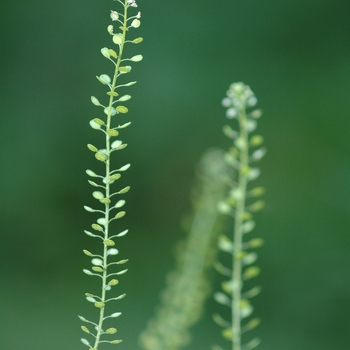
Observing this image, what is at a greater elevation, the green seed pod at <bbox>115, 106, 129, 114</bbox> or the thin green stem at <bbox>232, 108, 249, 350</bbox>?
the green seed pod at <bbox>115, 106, 129, 114</bbox>

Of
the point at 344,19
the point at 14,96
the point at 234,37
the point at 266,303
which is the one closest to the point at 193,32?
the point at 234,37

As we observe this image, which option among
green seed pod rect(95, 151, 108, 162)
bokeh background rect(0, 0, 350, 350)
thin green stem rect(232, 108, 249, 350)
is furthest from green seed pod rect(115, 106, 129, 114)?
bokeh background rect(0, 0, 350, 350)

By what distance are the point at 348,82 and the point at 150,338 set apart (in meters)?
2.53

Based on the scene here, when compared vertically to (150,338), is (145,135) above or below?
above

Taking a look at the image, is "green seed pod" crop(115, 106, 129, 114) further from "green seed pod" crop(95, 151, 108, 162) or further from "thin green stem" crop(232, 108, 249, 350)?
"thin green stem" crop(232, 108, 249, 350)

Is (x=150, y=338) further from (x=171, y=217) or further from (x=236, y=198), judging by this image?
(x=171, y=217)

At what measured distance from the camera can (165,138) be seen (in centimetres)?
312

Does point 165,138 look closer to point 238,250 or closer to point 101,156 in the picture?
point 238,250

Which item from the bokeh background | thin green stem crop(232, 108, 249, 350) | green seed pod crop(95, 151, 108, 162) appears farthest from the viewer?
the bokeh background

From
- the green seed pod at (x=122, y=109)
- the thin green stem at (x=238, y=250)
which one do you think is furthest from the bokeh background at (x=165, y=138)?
the green seed pod at (x=122, y=109)

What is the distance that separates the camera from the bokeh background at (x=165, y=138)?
9.57 feet

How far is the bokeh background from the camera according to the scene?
292 cm

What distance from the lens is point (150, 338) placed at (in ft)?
2.64

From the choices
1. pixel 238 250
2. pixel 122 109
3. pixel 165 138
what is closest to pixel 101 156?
pixel 122 109
